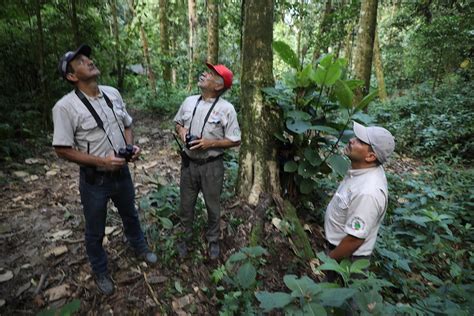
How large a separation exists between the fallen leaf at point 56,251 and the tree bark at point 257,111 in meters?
2.19

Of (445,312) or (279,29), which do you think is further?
(279,29)

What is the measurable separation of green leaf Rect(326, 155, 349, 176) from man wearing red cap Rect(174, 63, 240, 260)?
1123 mm

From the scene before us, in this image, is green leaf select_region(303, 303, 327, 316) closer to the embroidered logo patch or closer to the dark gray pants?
the embroidered logo patch

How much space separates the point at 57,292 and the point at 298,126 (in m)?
3.03

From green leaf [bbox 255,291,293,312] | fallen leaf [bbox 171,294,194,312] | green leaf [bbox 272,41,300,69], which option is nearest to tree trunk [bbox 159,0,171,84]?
green leaf [bbox 272,41,300,69]

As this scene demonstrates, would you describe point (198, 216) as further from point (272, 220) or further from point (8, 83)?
point (8, 83)

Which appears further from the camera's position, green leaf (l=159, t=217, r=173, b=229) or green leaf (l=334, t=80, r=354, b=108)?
green leaf (l=159, t=217, r=173, b=229)

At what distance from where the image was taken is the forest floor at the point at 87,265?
114 inches

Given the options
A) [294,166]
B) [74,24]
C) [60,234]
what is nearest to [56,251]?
[60,234]

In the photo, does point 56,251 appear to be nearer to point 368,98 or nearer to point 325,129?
point 325,129

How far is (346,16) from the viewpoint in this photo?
10672 mm

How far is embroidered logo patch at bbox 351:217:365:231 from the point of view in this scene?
2376mm

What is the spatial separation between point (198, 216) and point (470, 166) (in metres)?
6.69

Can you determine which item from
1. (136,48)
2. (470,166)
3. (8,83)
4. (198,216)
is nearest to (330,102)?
(198,216)
